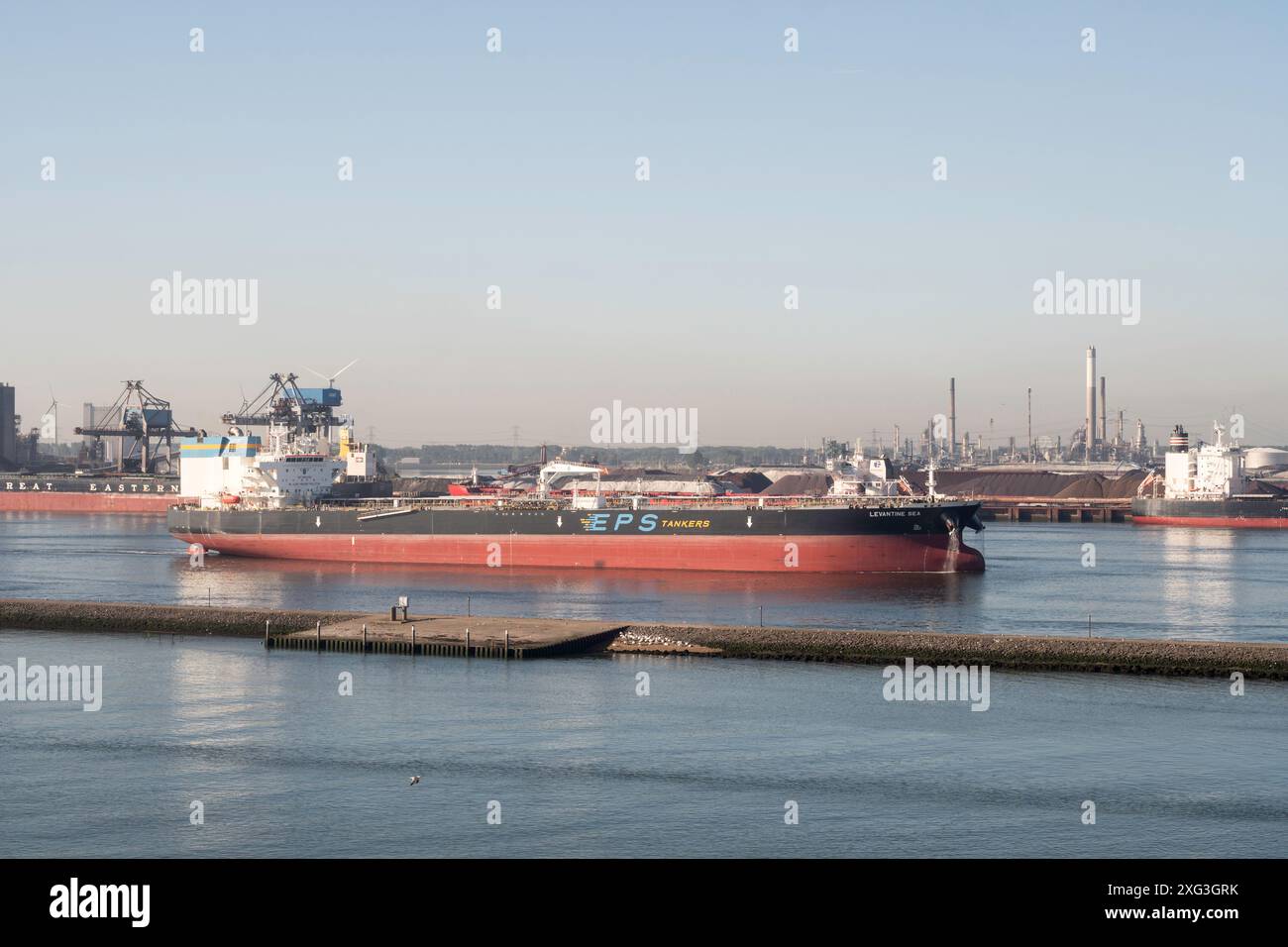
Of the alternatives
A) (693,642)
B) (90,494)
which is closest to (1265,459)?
(90,494)

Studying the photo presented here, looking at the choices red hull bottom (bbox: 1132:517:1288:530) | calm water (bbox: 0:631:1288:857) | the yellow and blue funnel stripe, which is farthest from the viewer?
red hull bottom (bbox: 1132:517:1288:530)

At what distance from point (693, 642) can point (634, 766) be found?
38.3 ft

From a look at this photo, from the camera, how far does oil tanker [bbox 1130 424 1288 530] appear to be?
3588 inches

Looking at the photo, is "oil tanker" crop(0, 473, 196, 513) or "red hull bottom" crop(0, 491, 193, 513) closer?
"red hull bottom" crop(0, 491, 193, 513)

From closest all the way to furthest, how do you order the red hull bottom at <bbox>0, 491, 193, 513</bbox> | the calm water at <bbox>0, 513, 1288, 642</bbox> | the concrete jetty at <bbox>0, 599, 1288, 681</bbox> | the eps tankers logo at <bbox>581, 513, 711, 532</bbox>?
the concrete jetty at <bbox>0, 599, 1288, 681</bbox>
the calm water at <bbox>0, 513, 1288, 642</bbox>
the eps tankers logo at <bbox>581, 513, 711, 532</bbox>
the red hull bottom at <bbox>0, 491, 193, 513</bbox>

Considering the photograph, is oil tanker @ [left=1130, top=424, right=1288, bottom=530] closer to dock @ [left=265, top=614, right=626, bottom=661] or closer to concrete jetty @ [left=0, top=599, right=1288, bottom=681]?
concrete jetty @ [left=0, top=599, right=1288, bottom=681]

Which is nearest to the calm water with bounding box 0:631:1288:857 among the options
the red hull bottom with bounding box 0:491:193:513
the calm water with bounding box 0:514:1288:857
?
the calm water with bounding box 0:514:1288:857

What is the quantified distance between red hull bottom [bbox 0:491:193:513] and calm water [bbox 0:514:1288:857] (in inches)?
3057

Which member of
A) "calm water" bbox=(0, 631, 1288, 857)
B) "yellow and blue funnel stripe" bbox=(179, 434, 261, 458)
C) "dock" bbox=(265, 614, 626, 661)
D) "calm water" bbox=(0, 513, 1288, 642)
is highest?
"yellow and blue funnel stripe" bbox=(179, 434, 261, 458)

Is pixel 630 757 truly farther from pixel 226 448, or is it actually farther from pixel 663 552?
pixel 226 448

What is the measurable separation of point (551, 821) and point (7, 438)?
501 ft

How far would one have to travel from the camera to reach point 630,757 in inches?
926
